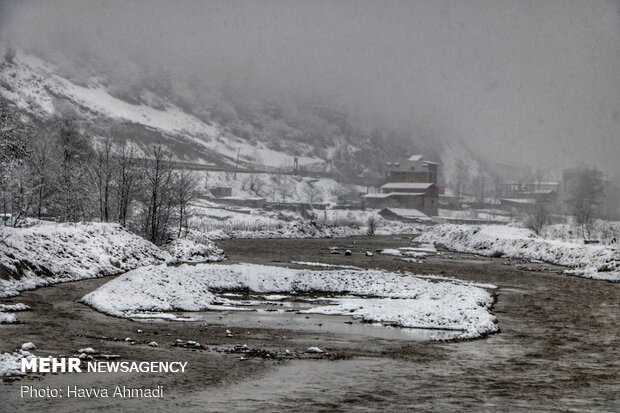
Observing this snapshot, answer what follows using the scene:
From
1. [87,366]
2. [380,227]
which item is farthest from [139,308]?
[380,227]

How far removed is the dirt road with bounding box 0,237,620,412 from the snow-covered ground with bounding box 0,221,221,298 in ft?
15.0

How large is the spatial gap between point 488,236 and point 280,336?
75.0 meters

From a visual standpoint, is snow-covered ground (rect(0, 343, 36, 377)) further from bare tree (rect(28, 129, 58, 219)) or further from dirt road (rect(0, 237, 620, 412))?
bare tree (rect(28, 129, 58, 219))

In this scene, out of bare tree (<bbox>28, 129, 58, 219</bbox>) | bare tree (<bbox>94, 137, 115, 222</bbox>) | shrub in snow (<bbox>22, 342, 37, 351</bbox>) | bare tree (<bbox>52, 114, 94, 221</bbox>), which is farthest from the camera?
bare tree (<bbox>94, 137, 115, 222</bbox>)

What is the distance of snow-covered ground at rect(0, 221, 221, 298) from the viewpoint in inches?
1576

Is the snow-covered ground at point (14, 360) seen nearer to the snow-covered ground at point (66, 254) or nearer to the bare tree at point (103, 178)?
the snow-covered ground at point (66, 254)

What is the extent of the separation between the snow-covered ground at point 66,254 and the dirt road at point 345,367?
4.57m

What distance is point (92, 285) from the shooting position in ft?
136

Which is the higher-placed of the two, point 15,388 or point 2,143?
point 2,143

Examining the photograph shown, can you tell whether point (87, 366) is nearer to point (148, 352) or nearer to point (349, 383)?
point (148, 352)

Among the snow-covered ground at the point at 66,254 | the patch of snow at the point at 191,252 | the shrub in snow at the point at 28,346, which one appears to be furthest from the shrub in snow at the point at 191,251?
the shrub in snow at the point at 28,346

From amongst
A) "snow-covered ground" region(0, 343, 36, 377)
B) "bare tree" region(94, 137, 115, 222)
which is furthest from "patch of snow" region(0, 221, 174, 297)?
"bare tree" region(94, 137, 115, 222)

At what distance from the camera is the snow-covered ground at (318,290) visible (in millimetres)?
32062

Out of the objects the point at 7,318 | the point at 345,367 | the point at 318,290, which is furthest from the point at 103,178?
the point at 345,367
